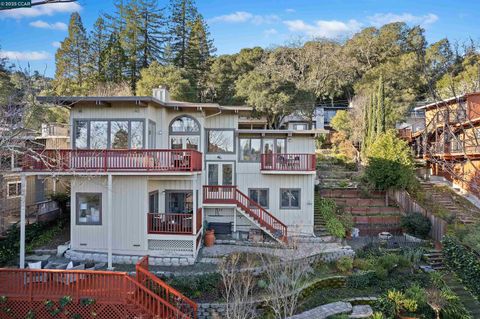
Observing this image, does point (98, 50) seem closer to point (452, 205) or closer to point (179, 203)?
point (179, 203)

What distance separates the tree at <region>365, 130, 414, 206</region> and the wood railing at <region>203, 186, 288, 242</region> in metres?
8.58

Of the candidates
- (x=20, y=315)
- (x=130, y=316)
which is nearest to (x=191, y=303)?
(x=130, y=316)

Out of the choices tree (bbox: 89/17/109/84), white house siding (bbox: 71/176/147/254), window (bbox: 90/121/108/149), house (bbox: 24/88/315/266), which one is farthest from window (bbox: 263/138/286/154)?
tree (bbox: 89/17/109/84)

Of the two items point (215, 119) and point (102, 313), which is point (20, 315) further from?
point (215, 119)

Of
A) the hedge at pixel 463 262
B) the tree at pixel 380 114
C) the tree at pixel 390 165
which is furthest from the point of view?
the tree at pixel 380 114

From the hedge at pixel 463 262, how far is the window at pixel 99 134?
55.9 feet

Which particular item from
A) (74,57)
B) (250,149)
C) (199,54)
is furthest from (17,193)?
(199,54)

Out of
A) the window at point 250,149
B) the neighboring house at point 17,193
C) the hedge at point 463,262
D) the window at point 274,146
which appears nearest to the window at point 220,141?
the window at point 250,149

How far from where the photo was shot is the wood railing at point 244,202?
60.0 ft

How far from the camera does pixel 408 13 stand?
11.1 m

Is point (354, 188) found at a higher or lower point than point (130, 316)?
higher

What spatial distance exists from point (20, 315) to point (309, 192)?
47.4ft

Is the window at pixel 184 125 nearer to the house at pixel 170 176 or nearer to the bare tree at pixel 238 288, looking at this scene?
the house at pixel 170 176

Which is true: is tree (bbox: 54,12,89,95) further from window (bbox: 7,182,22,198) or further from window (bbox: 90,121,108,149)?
window (bbox: 90,121,108,149)
